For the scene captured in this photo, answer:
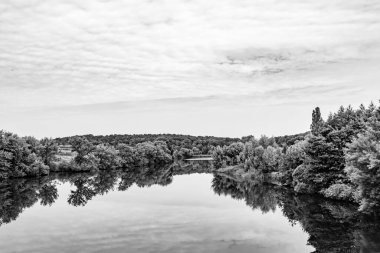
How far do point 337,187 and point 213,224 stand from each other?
2033 cm

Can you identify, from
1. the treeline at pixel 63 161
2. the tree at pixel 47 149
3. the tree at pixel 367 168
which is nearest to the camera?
the tree at pixel 367 168

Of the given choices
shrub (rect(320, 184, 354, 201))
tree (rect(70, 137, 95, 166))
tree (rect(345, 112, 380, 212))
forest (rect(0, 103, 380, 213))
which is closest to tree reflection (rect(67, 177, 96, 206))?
forest (rect(0, 103, 380, 213))

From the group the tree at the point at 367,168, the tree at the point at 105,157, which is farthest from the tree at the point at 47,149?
the tree at the point at 367,168

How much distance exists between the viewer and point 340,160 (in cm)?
5244

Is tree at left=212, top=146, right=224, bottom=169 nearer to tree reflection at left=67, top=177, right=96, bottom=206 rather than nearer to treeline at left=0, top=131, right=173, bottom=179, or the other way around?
treeline at left=0, top=131, right=173, bottom=179

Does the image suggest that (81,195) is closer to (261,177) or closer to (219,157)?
(261,177)

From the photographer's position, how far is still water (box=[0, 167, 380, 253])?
30.5 m

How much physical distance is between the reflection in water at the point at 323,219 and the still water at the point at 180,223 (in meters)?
Result: 0.07

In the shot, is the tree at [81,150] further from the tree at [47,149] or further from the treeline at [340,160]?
the treeline at [340,160]

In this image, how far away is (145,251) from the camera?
28.5m

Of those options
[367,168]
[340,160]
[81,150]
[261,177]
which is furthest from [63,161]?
[367,168]

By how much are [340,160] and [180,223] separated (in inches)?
996

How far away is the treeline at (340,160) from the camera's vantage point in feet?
120

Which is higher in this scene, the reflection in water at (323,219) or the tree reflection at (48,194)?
the tree reflection at (48,194)
